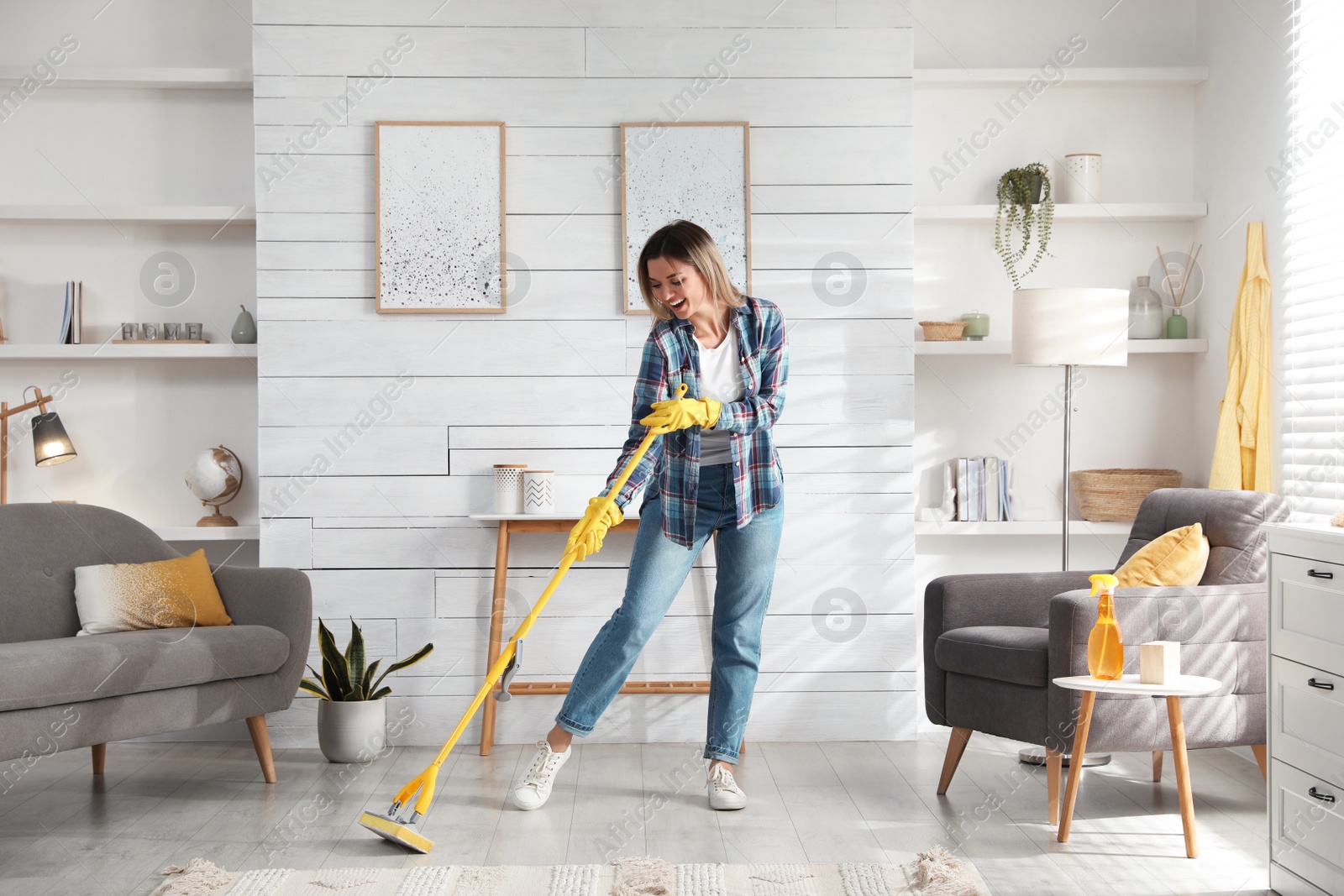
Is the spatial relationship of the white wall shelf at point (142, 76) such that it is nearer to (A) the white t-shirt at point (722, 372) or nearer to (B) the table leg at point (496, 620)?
(B) the table leg at point (496, 620)

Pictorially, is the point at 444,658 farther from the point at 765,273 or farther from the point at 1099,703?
the point at 1099,703

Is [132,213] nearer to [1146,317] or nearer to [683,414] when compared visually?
[683,414]

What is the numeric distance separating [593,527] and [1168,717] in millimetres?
1317

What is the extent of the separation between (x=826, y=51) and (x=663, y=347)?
1382 millimetres

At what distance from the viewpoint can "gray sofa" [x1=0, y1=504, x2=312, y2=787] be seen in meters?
2.38

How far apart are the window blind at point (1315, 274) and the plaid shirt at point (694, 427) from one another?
1492mm

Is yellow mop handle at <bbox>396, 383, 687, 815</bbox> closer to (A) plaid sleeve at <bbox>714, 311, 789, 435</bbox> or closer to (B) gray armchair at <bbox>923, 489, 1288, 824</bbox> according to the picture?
(A) plaid sleeve at <bbox>714, 311, 789, 435</bbox>

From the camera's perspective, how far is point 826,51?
11.1ft

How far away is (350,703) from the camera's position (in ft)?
10.0

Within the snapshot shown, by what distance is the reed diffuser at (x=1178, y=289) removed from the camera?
3590 millimetres

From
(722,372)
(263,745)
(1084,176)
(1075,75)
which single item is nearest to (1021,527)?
(1084,176)

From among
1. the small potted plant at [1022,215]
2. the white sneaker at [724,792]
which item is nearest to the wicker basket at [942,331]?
the small potted plant at [1022,215]

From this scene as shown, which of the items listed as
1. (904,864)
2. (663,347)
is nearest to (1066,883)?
(904,864)

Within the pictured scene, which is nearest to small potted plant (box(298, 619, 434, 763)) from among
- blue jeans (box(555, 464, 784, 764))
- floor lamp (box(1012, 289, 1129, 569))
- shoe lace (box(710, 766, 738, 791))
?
blue jeans (box(555, 464, 784, 764))
